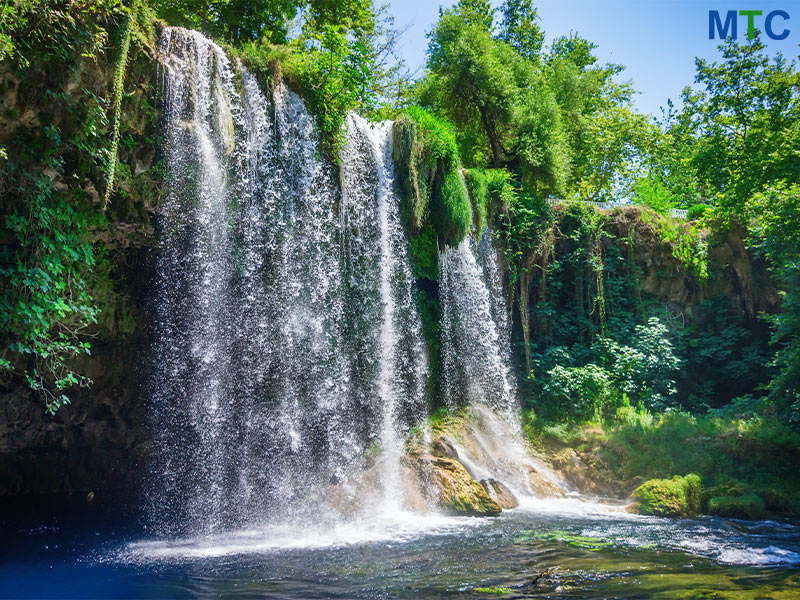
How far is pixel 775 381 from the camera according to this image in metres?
12.7

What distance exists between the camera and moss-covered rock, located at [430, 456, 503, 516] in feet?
31.9

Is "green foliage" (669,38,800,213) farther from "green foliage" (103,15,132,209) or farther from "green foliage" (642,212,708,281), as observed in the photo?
"green foliage" (103,15,132,209)

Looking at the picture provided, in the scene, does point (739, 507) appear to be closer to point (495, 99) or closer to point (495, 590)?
point (495, 590)

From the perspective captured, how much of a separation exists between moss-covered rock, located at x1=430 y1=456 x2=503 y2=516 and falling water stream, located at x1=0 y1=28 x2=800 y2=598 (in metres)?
0.32

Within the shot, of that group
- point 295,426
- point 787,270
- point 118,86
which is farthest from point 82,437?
point 787,270

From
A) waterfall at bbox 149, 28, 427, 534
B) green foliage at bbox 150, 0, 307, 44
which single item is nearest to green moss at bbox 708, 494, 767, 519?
waterfall at bbox 149, 28, 427, 534

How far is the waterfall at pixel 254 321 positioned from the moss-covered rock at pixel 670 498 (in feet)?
14.6

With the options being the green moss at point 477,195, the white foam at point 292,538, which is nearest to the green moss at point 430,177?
the green moss at point 477,195

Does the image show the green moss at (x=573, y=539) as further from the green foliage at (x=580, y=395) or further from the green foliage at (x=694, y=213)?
the green foliage at (x=694, y=213)

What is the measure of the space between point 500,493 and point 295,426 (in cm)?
397

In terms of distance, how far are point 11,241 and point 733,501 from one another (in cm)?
1170

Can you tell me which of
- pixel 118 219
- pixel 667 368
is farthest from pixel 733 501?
pixel 118 219

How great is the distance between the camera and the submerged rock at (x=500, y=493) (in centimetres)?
1037

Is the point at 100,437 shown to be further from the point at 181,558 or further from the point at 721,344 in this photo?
the point at 721,344
